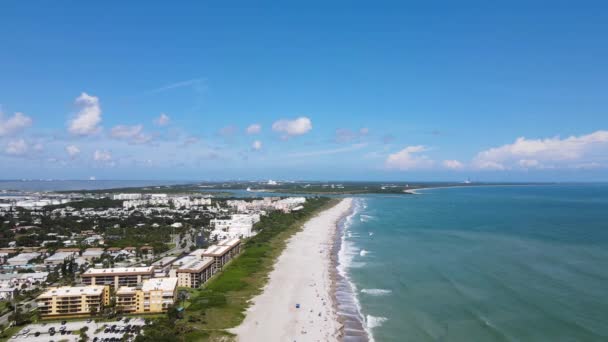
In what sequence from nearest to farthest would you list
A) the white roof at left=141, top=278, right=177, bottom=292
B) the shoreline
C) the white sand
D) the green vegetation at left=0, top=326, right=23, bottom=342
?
1. the green vegetation at left=0, top=326, right=23, bottom=342
2. the shoreline
3. the white sand
4. the white roof at left=141, top=278, right=177, bottom=292

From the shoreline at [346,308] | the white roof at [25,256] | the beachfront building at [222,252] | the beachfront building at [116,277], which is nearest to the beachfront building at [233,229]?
the beachfront building at [222,252]

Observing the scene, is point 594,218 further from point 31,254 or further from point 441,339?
point 31,254

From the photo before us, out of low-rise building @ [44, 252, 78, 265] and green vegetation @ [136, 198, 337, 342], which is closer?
green vegetation @ [136, 198, 337, 342]

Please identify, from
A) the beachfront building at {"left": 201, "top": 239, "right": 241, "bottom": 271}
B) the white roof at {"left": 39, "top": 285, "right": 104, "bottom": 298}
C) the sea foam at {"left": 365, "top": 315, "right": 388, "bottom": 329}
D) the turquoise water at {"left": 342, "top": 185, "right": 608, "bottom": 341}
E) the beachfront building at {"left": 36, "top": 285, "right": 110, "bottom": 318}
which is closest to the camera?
the turquoise water at {"left": 342, "top": 185, "right": 608, "bottom": 341}

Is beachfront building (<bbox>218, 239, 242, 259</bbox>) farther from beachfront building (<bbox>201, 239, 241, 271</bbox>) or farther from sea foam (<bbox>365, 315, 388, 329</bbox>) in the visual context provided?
sea foam (<bbox>365, 315, 388, 329</bbox>)

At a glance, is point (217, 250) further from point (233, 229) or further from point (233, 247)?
point (233, 229)

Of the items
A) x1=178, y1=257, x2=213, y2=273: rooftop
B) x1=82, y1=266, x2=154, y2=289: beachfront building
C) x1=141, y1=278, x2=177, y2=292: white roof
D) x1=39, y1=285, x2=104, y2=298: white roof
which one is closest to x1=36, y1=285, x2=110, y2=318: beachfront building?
x1=39, y1=285, x2=104, y2=298: white roof
